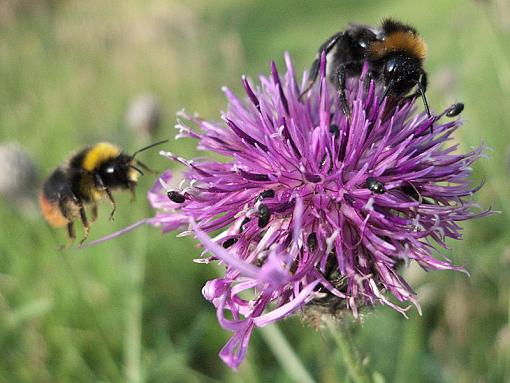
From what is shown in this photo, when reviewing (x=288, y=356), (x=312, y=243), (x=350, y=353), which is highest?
(x=312, y=243)

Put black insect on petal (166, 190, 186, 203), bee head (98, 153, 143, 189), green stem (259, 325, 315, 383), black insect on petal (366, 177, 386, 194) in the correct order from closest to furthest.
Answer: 1. black insect on petal (366, 177, 386, 194)
2. black insect on petal (166, 190, 186, 203)
3. green stem (259, 325, 315, 383)
4. bee head (98, 153, 143, 189)

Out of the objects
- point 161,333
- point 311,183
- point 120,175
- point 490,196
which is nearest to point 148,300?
point 161,333

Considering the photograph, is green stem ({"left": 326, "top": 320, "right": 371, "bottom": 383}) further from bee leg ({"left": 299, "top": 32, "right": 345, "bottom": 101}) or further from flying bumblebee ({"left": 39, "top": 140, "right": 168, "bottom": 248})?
flying bumblebee ({"left": 39, "top": 140, "right": 168, "bottom": 248})

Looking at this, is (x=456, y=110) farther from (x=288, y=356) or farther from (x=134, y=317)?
(x=134, y=317)

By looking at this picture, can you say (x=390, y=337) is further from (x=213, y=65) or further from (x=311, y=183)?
(x=213, y=65)

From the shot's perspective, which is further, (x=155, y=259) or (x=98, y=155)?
(x=155, y=259)

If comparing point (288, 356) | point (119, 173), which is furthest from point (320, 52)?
point (288, 356)

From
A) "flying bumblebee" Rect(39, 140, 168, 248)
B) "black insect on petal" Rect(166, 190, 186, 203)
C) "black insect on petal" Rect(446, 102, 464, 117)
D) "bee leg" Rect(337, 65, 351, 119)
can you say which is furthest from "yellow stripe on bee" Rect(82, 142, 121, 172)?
"black insect on petal" Rect(446, 102, 464, 117)
